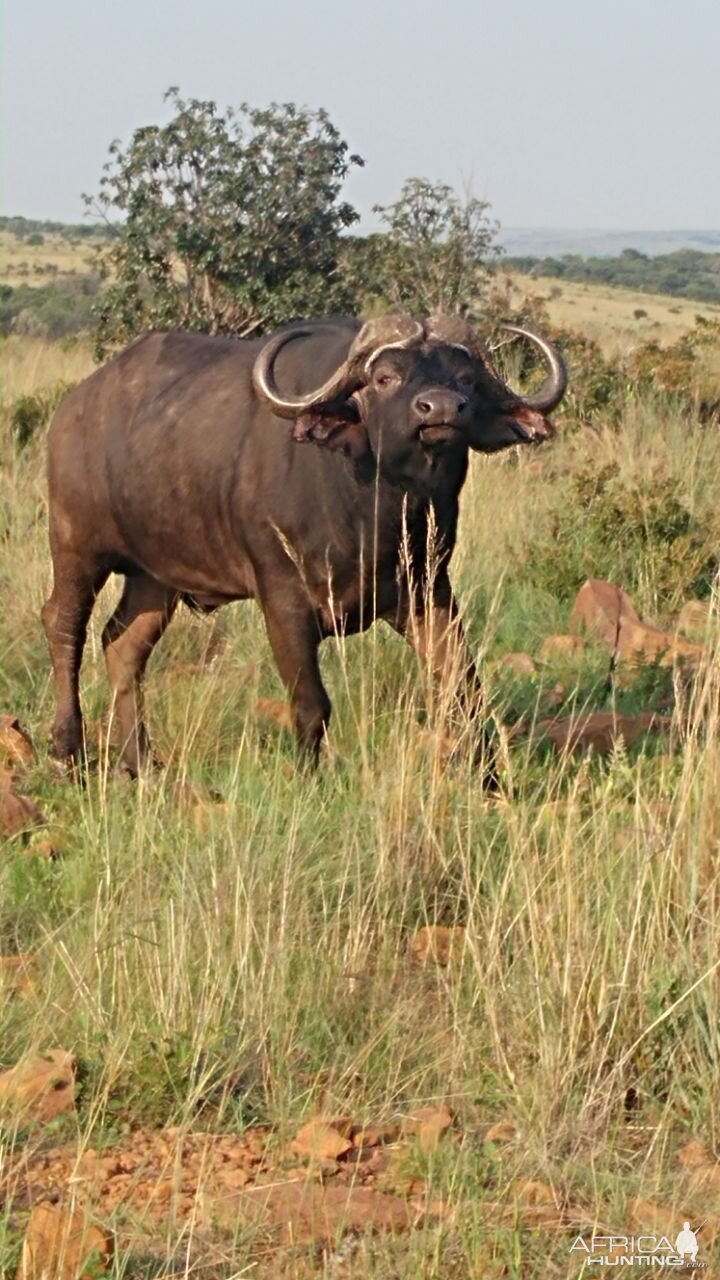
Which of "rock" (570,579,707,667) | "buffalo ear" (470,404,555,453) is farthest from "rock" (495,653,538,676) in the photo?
"buffalo ear" (470,404,555,453)

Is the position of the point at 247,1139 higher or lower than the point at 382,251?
lower

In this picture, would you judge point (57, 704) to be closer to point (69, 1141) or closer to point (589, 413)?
point (69, 1141)

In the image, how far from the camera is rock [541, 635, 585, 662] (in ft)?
26.2

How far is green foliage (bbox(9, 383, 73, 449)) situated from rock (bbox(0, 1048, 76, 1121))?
9.17 metres

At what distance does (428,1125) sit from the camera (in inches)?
156

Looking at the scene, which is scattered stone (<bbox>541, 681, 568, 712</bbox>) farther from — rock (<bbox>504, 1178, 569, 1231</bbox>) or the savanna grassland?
rock (<bbox>504, 1178, 569, 1231</bbox>)

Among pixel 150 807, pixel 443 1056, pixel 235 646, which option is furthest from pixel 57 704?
pixel 443 1056

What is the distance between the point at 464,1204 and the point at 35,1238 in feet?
2.44

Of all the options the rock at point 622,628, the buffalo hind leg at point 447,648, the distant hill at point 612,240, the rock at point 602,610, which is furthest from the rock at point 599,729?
the distant hill at point 612,240

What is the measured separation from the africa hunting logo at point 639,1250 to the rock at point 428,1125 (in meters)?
0.40

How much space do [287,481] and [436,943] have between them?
7.26 ft

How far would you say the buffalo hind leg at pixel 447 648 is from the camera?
5969mm

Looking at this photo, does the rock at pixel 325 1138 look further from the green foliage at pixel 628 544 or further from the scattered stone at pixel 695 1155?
the green foliage at pixel 628 544

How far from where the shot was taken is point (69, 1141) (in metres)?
4.00
